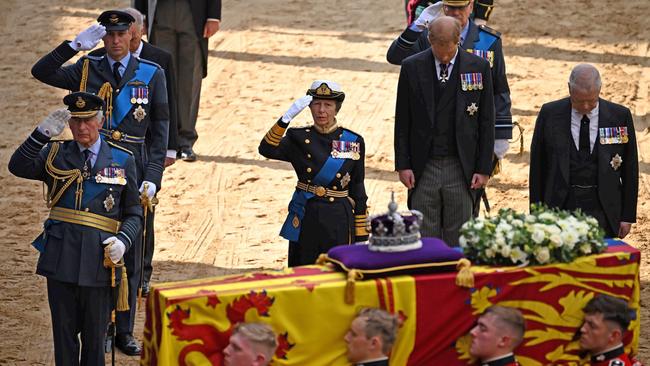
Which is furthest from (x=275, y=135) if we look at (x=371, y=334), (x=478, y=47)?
(x=371, y=334)

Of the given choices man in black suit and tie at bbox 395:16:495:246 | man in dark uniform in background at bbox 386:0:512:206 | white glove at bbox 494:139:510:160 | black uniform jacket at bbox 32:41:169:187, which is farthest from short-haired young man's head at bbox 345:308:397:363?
white glove at bbox 494:139:510:160

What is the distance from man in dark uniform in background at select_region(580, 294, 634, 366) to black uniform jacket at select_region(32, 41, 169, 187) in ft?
11.4

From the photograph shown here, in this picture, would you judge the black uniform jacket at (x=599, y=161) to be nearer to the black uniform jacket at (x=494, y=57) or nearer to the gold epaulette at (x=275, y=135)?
the black uniform jacket at (x=494, y=57)

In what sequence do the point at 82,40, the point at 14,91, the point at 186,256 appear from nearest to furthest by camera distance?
the point at 82,40 < the point at 186,256 < the point at 14,91

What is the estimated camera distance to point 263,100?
16.3 m

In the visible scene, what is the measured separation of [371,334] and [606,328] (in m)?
1.38

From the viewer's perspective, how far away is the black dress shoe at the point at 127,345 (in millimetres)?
9836

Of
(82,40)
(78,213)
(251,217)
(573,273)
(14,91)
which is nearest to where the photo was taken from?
(573,273)

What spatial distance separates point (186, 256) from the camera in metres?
12.0

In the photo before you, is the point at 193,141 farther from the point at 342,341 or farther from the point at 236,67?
the point at 342,341

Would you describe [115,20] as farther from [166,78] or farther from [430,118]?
[430,118]

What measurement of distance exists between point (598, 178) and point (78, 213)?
11.3 ft

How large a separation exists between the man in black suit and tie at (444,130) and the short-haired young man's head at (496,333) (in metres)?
2.41

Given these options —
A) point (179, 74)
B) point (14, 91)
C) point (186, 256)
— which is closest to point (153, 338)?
point (186, 256)
